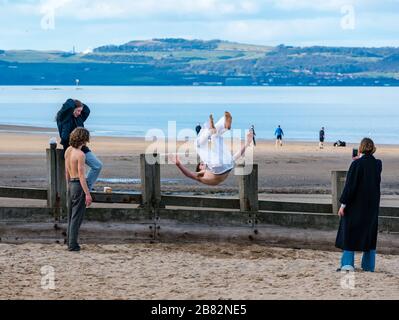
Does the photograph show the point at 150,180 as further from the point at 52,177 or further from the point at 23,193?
the point at 23,193

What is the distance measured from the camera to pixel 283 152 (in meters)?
48.1

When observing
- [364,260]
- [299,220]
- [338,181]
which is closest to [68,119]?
[299,220]

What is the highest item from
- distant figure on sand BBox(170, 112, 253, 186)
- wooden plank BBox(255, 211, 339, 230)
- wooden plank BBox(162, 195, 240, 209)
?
distant figure on sand BBox(170, 112, 253, 186)

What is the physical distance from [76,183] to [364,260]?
12.0 feet

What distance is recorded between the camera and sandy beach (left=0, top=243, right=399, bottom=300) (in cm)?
1080

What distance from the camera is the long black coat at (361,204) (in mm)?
11516

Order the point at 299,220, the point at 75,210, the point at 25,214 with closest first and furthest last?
the point at 75,210 < the point at 299,220 < the point at 25,214

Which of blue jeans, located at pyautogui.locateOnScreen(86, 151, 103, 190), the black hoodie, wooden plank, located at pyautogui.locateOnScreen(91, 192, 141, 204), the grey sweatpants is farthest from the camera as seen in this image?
wooden plank, located at pyautogui.locateOnScreen(91, 192, 141, 204)

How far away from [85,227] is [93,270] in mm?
1674

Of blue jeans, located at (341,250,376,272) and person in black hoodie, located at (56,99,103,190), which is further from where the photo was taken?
person in black hoodie, located at (56,99,103,190)

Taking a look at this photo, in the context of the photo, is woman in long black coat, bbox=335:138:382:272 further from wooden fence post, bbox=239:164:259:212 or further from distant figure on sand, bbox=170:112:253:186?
wooden fence post, bbox=239:164:259:212

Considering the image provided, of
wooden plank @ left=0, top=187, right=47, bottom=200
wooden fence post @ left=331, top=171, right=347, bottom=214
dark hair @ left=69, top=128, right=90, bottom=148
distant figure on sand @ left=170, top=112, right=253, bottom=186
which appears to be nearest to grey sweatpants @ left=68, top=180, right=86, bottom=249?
dark hair @ left=69, top=128, right=90, bottom=148

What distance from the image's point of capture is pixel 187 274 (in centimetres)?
1191

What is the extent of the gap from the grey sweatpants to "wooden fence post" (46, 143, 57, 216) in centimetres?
64
